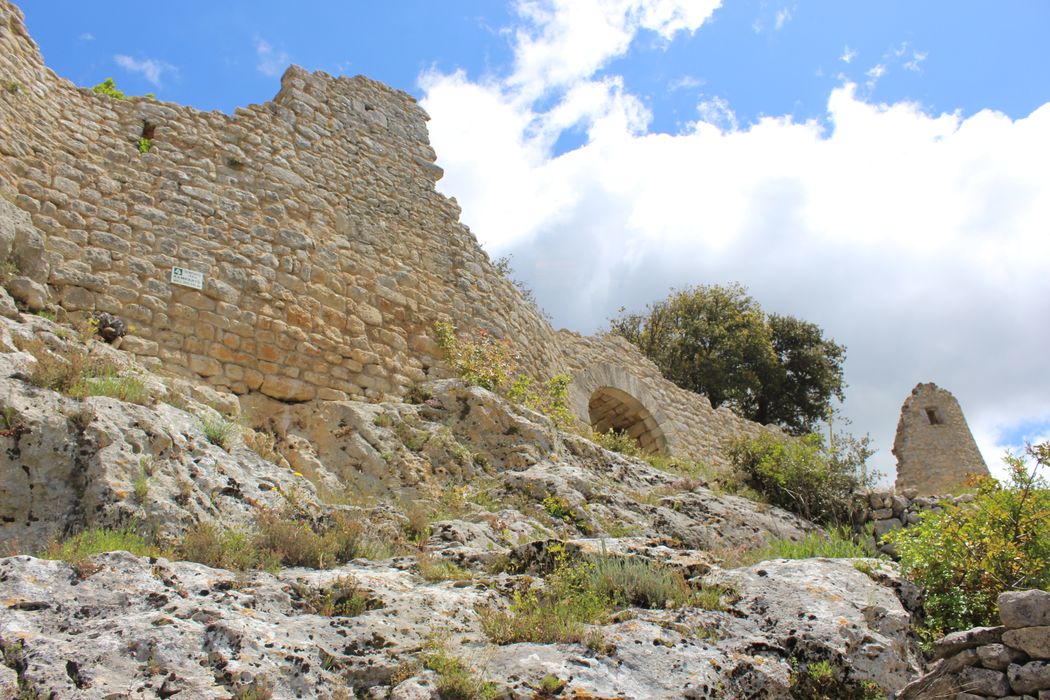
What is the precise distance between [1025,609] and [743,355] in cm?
1754

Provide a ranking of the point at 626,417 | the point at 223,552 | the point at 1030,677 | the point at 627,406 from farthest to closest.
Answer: the point at 626,417, the point at 627,406, the point at 223,552, the point at 1030,677

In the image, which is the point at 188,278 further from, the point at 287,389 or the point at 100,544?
the point at 100,544

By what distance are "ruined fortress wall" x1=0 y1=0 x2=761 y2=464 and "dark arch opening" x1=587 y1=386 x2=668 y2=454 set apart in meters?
2.02

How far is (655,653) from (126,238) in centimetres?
646

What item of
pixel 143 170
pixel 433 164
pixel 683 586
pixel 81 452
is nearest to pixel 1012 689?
pixel 683 586

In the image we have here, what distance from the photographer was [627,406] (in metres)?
13.7

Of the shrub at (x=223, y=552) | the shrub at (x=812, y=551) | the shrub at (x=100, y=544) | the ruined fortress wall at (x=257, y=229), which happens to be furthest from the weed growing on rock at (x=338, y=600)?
the ruined fortress wall at (x=257, y=229)

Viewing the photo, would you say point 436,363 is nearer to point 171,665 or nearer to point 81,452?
point 81,452

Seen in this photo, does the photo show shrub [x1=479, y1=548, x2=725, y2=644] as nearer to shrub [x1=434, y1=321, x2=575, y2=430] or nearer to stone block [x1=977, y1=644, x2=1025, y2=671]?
stone block [x1=977, y1=644, x2=1025, y2=671]

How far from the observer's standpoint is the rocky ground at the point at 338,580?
347cm

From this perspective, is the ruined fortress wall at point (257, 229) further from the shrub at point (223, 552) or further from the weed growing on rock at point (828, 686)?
the weed growing on rock at point (828, 686)

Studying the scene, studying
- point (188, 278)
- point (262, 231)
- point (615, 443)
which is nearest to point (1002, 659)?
point (615, 443)

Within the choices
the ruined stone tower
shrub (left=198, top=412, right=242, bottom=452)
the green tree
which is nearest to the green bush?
shrub (left=198, top=412, right=242, bottom=452)

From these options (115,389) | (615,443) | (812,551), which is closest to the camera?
(115,389)
